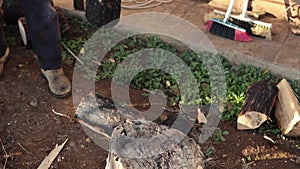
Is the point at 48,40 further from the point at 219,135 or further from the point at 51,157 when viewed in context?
the point at 219,135

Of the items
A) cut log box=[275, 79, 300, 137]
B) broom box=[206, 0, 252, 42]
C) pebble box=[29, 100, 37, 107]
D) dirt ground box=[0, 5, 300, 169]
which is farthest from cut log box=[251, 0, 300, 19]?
pebble box=[29, 100, 37, 107]

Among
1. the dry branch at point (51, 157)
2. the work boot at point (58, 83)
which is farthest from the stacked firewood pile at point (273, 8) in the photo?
the dry branch at point (51, 157)

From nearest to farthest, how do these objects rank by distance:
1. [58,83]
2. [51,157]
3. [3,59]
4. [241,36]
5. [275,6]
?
1. [51,157]
2. [58,83]
3. [3,59]
4. [241,36]
5. [275,6]

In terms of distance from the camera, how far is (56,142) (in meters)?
2.60

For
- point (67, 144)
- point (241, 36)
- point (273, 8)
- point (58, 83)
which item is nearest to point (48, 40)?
point (58, 83)

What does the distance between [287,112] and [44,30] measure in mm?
1632

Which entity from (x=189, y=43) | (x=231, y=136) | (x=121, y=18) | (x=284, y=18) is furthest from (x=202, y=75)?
(x=284, y=18)

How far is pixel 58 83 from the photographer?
2984 mm

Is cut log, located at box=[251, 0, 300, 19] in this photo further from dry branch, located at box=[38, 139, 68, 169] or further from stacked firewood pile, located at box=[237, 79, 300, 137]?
dry branch, located at box=[38, 139, 68, 169]

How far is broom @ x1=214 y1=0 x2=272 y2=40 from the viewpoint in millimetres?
3562

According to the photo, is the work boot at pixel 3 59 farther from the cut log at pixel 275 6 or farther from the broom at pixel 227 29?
the cut log at pixel 275 6

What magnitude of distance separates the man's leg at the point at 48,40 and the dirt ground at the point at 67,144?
98mm

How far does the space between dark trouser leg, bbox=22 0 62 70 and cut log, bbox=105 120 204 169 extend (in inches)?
42.3

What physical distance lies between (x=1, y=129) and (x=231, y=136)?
1.43 metres
